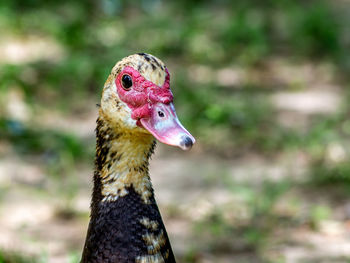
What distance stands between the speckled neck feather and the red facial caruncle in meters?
0.11

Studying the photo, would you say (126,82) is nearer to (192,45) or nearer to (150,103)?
(150,103)

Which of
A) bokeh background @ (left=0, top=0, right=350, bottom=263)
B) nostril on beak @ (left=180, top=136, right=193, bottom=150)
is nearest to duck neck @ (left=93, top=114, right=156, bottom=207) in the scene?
nostril on beak @ (left=180, top=136, right=193, bottom=150)

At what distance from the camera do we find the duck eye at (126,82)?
233cm

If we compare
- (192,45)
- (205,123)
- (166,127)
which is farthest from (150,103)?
(192,45)

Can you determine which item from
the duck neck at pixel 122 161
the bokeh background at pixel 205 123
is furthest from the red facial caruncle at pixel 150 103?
the bokeh background at pixel 205 123

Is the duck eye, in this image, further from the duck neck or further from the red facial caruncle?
the duck neck

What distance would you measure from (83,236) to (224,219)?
3.10 ft

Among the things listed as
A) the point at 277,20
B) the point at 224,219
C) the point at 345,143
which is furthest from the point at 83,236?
the point at 277,20

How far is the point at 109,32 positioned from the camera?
24.3 feet

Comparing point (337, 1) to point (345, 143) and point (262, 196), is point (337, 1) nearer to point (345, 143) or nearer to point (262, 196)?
point (345, 143)

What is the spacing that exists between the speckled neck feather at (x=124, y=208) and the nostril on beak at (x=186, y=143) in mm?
292

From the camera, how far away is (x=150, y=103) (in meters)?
2.28

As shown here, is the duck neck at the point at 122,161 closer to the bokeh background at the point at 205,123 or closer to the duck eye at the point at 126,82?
the duck eye at the point at 126,82

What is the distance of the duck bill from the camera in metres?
2.13
